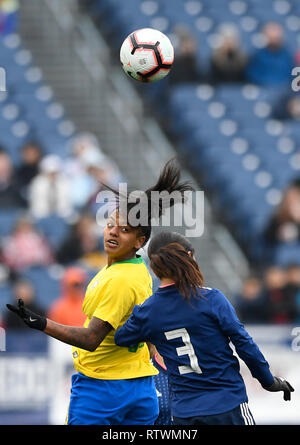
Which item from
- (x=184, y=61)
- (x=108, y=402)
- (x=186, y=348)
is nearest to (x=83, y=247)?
(x=184, y=61)

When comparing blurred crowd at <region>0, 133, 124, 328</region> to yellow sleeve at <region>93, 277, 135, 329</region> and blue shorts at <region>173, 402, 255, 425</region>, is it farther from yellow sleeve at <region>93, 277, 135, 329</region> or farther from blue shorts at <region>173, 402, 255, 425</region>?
blue shorts at <region>173, 402, 255, 425</region>

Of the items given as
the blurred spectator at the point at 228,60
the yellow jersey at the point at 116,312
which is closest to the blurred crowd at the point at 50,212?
the blurred spectator at the point at 228,60

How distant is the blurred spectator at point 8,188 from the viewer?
11.1 m

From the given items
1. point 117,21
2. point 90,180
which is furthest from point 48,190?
point 117,21

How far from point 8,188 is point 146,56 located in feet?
15.0

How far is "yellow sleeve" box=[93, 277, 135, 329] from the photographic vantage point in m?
5.44

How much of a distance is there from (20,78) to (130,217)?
7.88 m

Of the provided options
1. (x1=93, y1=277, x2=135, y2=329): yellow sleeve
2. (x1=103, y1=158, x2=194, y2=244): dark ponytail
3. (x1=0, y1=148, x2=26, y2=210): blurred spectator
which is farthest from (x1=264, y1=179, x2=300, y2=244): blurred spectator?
(x1=93, y1=277, x2=135, y2=329): yellow sleeve

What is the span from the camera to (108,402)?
18.5 feet

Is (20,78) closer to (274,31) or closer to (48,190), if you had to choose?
(48,190)

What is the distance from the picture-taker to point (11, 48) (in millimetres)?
13453

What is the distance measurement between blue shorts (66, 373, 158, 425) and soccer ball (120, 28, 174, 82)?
2.40m

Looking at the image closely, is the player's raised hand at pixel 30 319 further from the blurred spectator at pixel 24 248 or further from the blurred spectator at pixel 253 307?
the blurred spectator at pixel 253 307

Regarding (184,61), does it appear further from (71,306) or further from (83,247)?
(71,306)
